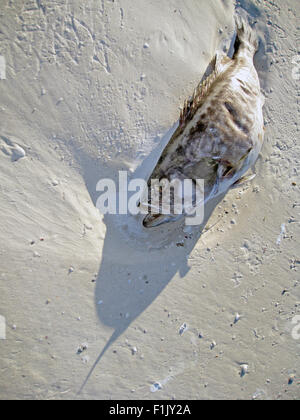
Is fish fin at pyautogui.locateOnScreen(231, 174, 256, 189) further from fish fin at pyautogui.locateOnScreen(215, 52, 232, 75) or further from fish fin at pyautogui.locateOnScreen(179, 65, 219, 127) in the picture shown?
fish fin at pyautogui.locateOnScreen(215, 52, 232, 75)

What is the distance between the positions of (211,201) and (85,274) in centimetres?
168

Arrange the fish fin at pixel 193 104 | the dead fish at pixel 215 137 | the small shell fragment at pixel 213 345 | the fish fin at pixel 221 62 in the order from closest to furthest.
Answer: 1. the dead fish at pixel 215 137
2. the fish fin at pixel 193 104
3. the fish fin at pixel 221 62
4. the small shell fragment at pixel 213 345

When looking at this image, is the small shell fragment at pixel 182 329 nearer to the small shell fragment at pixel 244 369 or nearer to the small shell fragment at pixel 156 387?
the small shell fragment at pixel 156 387

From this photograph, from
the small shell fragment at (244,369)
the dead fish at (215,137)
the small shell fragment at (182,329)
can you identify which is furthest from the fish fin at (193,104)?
the small shell fragment at (244,369)

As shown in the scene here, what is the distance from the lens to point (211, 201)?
116 inches

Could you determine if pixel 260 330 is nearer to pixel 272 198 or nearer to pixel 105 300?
pixel 272 198

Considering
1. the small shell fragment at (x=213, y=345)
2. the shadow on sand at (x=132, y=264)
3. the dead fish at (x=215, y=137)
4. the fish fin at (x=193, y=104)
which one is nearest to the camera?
the dead fish at (x=215, y=137)

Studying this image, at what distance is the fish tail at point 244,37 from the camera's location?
2848 millimetres

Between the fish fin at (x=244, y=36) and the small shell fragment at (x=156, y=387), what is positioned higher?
the fish fin at (x=244, y=36)

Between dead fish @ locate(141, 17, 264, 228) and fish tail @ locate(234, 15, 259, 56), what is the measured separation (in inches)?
15.6

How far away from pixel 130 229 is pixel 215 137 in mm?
1334

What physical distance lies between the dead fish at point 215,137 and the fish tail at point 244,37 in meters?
0.40

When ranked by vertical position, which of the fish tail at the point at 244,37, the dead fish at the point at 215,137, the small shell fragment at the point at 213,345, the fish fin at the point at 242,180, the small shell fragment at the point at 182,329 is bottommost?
the small shell fragment at the point at 213,345

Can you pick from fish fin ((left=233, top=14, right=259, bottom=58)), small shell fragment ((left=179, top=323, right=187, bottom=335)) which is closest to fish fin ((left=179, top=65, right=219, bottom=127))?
fish fin ((left=233, top=14, right=259, bottom=58))
